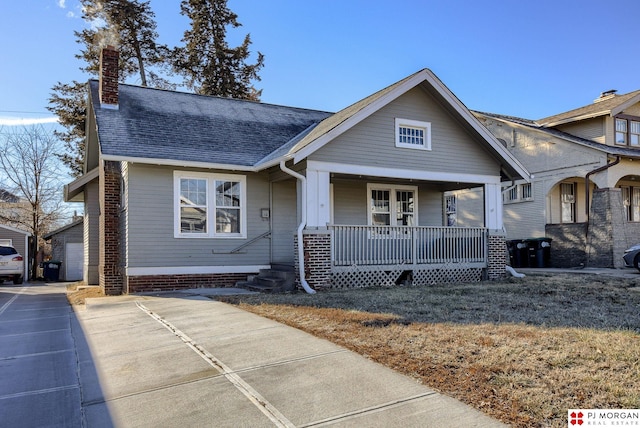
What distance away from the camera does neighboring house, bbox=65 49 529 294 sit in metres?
10.9

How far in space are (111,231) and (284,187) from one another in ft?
15.5

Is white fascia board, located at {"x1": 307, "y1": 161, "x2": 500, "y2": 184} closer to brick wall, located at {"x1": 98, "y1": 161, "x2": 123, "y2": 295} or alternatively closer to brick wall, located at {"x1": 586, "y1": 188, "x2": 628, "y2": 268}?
brick wall, located at {"x1": 98, "y1": 161, "x2": 123, "y2": 295}

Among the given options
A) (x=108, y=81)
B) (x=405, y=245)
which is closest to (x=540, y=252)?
(x=405, y=245)

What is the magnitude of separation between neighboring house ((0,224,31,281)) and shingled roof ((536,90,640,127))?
87.7ft

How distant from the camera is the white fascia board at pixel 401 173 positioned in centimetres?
1109

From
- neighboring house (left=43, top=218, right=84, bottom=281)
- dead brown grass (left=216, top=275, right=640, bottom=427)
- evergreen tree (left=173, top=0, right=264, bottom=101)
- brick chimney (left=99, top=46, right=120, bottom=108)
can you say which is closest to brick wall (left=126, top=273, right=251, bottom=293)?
dead brown grass (left=216, top=275, right=640, bottom=427)

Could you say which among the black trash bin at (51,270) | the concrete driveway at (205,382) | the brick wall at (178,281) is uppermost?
the brick wall at (178,281)

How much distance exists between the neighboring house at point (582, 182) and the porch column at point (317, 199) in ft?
30.7

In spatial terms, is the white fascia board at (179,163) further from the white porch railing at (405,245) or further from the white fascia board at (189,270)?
the white porch railing at (405,245)

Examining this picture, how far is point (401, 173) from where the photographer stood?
40.0 ft

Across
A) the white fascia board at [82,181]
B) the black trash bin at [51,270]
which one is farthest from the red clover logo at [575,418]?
the black trash bin at [51,270]

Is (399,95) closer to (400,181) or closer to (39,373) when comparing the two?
(400,181)

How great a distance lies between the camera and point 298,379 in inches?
171

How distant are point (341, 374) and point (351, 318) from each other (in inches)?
93.7
